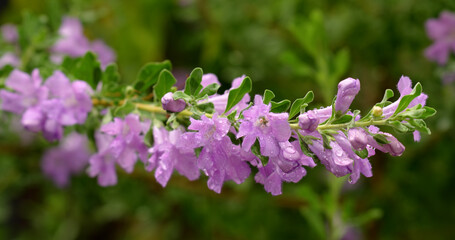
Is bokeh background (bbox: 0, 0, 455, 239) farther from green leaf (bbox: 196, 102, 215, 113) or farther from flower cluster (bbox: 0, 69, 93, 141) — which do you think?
green leaf (bbox: 196, 102, 215, 113)

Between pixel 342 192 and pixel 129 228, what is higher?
pixel 342 192

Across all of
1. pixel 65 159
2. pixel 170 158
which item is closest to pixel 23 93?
pixel 170 158

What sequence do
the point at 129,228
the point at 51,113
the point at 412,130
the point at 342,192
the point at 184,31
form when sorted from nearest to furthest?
Answer: the point at 412,130
the point at 51,113
the point at 342,192
the point at 184,31
the point at 129,228

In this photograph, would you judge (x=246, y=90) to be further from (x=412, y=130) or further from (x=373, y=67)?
(x=373, y=67)

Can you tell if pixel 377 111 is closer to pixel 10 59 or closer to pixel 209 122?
pixel 209 122

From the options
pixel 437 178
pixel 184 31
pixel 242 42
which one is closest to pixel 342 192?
pixel 437 178

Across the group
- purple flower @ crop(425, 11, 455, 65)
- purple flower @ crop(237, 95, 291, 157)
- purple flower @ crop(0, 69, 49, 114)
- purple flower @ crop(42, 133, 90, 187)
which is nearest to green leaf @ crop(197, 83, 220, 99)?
purple flower @ crop(237, 95, 291, 157)

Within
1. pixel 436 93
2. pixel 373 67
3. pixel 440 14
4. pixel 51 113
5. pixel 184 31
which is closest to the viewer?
pixel 51 113
